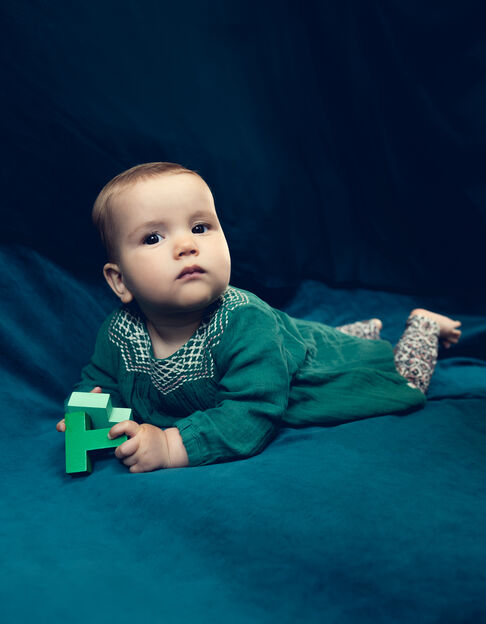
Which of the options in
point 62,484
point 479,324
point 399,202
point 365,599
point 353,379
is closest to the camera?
point 365,599

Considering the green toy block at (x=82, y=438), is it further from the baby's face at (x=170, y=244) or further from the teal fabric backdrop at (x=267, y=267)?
the baby's face at (x=170, y=244)

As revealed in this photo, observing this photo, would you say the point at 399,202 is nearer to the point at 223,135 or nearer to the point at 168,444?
the point at 223,135

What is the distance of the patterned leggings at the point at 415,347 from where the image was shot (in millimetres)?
1246

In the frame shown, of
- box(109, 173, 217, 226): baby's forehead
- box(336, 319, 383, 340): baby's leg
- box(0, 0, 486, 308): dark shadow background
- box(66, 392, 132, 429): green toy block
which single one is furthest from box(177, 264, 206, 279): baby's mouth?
box(336, 319, 383, 340): baby's leg

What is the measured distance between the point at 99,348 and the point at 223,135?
2.22 ft

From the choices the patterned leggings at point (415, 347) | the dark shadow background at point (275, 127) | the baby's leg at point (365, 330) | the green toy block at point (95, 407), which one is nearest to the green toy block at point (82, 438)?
the green toy block at point (95, 407)

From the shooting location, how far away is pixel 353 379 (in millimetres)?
1080

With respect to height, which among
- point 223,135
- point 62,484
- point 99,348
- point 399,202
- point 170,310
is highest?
point 223,135

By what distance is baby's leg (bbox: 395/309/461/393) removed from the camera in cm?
125

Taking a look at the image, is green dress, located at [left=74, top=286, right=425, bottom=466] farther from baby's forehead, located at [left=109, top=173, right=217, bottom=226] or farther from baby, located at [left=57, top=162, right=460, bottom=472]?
baby's forehead, located at [left=109, top=173, right=217, bottom=226]

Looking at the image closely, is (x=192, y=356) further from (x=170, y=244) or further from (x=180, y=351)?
(x=170, y=244)

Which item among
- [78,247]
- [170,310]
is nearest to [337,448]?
[170,310]

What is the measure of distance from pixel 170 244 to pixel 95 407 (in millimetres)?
287

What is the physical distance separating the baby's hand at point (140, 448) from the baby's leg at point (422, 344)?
0.59 meters
